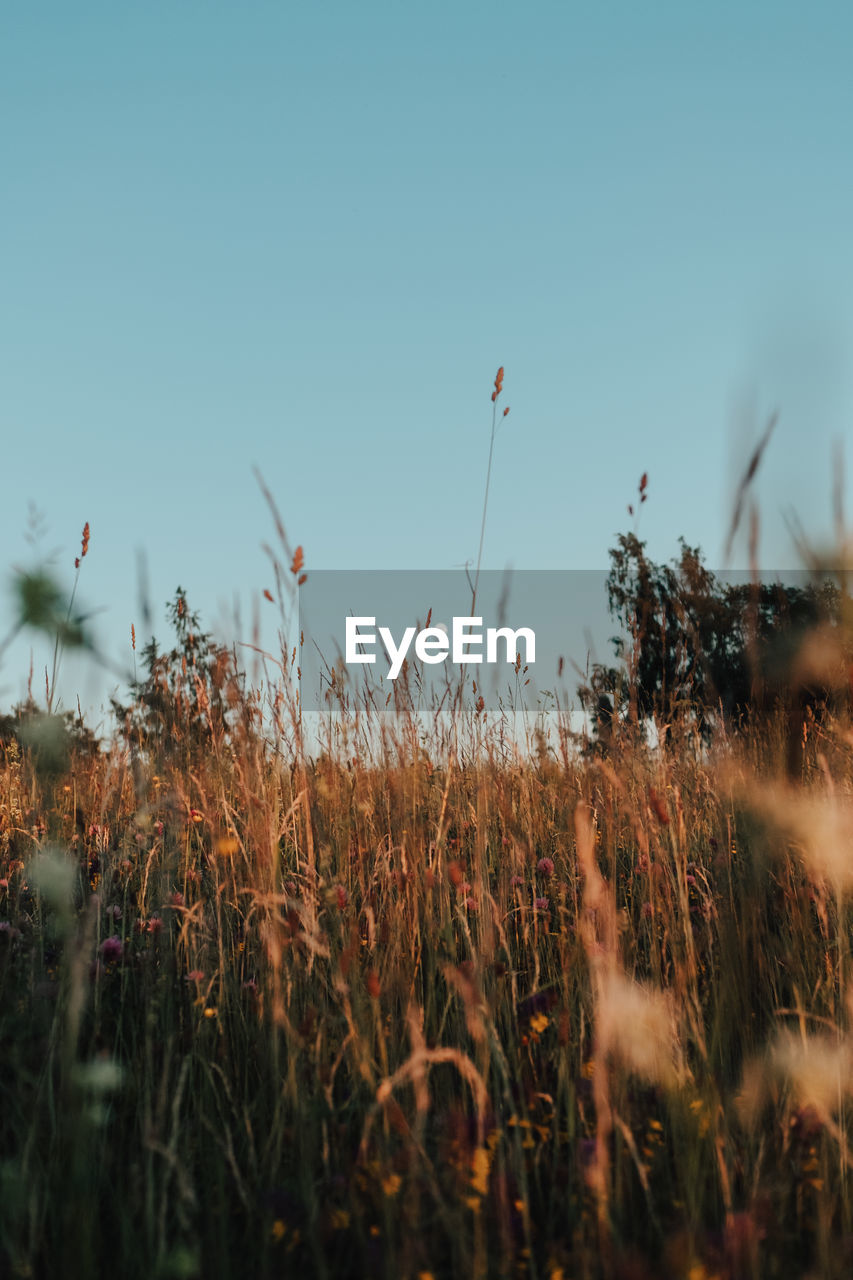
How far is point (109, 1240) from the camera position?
1.20m

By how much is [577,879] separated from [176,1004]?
1.08 m

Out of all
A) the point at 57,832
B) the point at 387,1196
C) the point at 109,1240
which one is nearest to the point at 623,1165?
the point at 387,1196

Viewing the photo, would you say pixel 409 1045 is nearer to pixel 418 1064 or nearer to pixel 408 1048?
pixel 408 1048

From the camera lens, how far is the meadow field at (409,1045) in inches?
42.4

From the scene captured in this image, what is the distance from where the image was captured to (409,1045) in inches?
59.3

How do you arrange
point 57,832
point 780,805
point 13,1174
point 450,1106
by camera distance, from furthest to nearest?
point 57,832 → point 780,805 → point 450,1106 → point 13,1174

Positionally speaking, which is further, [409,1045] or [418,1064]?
[409,1045]

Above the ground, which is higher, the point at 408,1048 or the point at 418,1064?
the point at 418,1064

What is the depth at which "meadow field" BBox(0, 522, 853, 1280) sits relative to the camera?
3.54 feet

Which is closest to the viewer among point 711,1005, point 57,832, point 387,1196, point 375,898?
point 387,1196

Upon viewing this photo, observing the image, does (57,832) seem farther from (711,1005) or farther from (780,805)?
(780,805)

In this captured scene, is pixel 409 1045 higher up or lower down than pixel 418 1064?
lower down

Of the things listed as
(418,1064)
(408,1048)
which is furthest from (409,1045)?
(418,1064)

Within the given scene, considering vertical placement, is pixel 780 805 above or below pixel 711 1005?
above
